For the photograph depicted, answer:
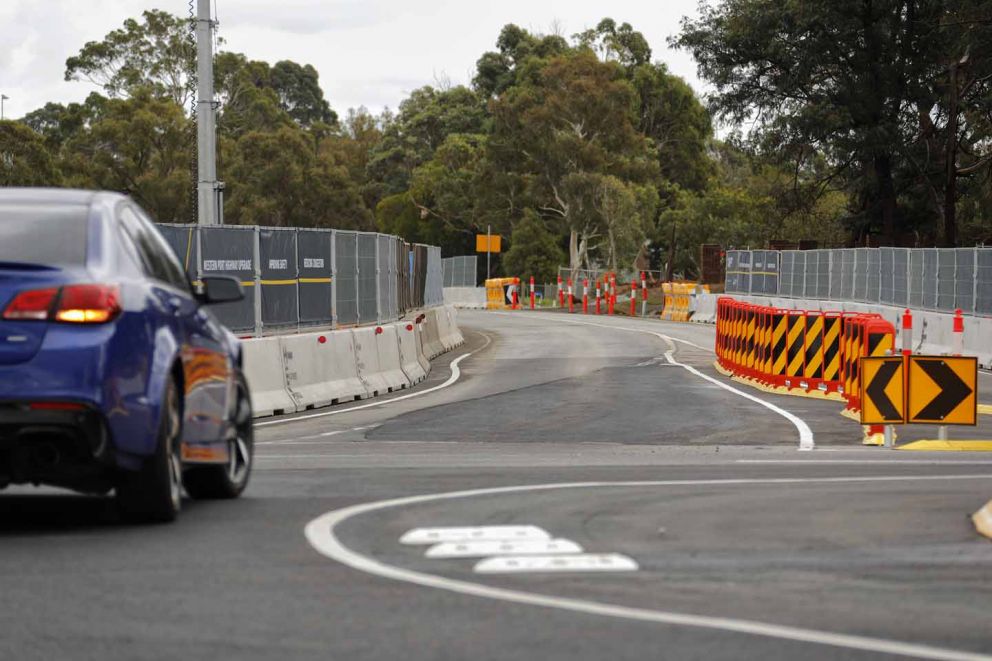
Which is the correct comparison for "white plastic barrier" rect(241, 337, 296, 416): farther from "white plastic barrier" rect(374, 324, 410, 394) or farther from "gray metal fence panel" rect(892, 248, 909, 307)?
"gray metal fence panel" rect(892, 248, 909, 307)

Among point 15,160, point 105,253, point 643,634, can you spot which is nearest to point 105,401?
point 105,253

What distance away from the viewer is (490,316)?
61.8 meters

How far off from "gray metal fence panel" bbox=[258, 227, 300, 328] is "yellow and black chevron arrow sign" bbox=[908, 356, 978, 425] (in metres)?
12.1

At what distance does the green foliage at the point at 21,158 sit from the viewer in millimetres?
82938

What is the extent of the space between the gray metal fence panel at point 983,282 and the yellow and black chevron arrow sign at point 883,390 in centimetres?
1767

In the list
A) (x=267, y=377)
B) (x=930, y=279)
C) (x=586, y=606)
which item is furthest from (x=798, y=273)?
(x=586, y=606)

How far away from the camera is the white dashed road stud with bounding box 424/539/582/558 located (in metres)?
7.52

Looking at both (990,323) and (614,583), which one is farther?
(990,323)

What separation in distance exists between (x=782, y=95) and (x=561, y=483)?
55088 millimetres

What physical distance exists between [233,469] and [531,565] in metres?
3.06

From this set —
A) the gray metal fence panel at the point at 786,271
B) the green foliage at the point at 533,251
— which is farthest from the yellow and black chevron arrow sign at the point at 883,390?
the green foliage at the point at 533,251

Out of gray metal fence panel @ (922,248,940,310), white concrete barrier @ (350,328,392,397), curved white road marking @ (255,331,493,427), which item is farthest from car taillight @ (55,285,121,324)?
gray metal fence panel @ (922,248,940,310)

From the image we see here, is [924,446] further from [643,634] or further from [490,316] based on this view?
[490,316]

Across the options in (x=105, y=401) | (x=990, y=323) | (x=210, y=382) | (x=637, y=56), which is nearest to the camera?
(x=105, y=401)
